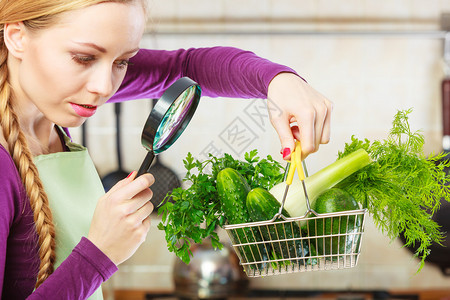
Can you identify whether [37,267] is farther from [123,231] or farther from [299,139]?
[299,139]

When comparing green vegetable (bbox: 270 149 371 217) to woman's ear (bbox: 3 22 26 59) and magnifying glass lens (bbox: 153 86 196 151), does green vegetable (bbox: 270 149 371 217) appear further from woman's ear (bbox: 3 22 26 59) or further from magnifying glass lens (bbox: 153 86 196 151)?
woman's ear (bbox: 3 22 26 59)

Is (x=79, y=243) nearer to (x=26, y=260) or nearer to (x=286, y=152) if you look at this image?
(x=26, y=260)

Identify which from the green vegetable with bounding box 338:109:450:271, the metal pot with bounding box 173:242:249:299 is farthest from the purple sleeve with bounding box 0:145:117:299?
the metal pot with bounding box 173:242:249:299

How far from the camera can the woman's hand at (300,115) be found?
626mm

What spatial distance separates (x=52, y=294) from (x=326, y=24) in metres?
1.81

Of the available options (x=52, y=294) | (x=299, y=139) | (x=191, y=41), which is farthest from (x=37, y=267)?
(x=191, y=41)

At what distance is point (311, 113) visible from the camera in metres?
0.63

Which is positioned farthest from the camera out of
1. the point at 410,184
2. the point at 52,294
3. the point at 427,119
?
the point at 427,119

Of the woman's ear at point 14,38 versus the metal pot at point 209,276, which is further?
the metal pot at point 209,276

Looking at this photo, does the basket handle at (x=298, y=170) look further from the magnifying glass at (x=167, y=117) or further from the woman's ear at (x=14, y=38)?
the woman's ear at (x=14, y=38)

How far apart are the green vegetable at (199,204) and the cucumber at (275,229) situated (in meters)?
0.07

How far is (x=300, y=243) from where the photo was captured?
657mm

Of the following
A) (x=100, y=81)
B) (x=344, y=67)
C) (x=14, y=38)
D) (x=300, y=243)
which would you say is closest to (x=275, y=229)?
(x=300, y=243)

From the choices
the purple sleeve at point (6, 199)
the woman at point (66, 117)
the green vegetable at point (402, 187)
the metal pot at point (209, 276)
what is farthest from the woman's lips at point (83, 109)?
the metal pot at point (209, 276)
